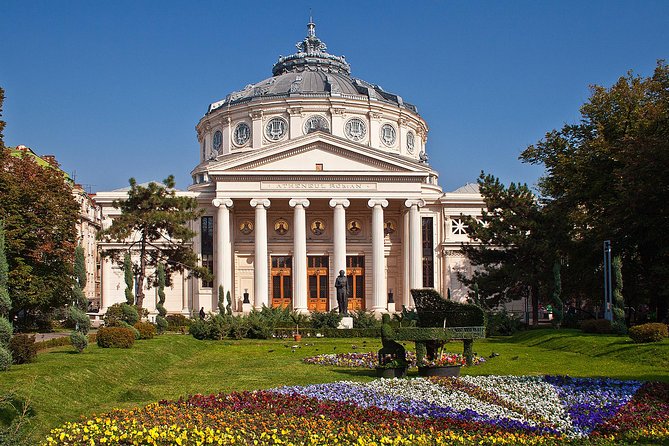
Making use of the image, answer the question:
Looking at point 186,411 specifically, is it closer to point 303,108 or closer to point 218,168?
point 218,168

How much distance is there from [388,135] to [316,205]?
14.4m

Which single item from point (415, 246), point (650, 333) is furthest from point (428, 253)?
point (650, 333)

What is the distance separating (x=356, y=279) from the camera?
6366cm

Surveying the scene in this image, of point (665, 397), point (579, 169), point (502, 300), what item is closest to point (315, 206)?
point (502, 300)

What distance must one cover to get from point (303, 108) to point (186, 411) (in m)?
58.2

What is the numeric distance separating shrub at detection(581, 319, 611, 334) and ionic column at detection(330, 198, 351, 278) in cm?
2637

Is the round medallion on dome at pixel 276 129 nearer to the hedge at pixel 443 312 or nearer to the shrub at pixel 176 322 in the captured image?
the shrub at pixel 176 322

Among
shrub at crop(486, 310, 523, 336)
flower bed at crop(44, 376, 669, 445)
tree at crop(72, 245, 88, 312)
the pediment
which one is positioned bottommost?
shrub at crop(486, 310, 523, 336)

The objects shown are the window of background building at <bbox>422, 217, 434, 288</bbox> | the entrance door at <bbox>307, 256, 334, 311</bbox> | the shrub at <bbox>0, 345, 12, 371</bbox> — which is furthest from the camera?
the window of background building at <bbox>422, 217, 434, 288</bbox>

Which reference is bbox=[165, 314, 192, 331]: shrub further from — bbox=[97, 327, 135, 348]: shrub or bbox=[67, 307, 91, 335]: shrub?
bbox=[67, 307, 91, 335]: shrub

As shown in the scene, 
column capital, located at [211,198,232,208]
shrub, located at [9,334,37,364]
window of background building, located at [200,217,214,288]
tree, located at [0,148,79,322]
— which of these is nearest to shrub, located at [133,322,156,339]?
tree, located at [0,148,79,322]

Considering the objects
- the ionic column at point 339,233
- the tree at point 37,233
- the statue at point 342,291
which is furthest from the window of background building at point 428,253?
the tree at point 37,233

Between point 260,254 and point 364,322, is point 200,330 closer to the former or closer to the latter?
point 364,322

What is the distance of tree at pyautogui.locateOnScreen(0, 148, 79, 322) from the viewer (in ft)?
129
